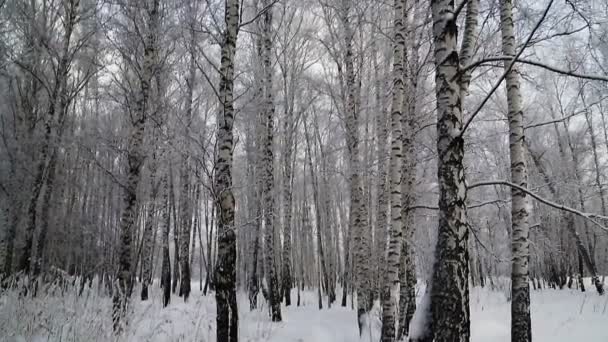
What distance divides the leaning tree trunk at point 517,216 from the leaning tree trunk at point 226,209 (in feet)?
13.0

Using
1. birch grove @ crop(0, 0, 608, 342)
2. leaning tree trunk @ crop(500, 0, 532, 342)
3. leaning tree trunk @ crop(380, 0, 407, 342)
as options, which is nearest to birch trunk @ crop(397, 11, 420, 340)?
birch grove @ crop(0, 0, 608, 342)

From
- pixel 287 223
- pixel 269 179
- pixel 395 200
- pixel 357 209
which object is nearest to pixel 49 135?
pixel 269 179

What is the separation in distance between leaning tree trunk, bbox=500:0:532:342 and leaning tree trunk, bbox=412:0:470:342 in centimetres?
283

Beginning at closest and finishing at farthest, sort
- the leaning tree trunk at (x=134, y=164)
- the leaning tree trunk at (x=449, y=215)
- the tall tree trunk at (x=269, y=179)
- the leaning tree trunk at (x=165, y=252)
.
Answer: the leaning tree trunk at (x=449, y=215)
the leaning tree trunk at (x=134, y=164)
the tall tree trunk at (x=269, y=179)
the leaning tree trunk at (x=165, y=252)

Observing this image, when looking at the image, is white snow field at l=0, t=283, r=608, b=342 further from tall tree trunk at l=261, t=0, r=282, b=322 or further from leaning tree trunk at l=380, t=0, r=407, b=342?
leaning tree trunk at l=380, t=0, r=407, b=342

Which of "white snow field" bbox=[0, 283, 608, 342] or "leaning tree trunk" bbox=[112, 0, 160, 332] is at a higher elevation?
"leaning tree trunk" bbox=[112, 0, 160, 332]

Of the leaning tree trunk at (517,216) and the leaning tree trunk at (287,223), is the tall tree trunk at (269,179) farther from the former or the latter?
the leaning tree trunk at (517,216)

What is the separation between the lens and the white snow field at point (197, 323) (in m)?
4.21

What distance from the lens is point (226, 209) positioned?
5.38m

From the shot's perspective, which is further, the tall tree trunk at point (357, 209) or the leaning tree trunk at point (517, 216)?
the tall tree trunk at point (357, 209)

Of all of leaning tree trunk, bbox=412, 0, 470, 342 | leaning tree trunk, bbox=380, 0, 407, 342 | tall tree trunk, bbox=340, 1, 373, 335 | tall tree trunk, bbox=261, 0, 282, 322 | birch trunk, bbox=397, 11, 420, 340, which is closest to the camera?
leaning tree trunk, bbox=412, 0, 470, 342

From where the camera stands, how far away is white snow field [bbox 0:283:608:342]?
4.21 meters

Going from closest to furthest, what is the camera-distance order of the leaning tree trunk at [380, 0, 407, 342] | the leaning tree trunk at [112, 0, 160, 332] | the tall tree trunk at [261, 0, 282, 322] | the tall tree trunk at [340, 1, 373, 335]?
1. the leaning tree trunk at [380, 0, 407, 342]
2. the leaning tree trunk at [112, 0, 160, 332]
3. the tall tree trunk at [340, 1, 373, 335]
4. the tall tree trunk at [261, 0, 282, 322]

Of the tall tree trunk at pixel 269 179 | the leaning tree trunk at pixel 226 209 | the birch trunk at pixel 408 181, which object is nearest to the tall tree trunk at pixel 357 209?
the birch trunk at pixel 408 181
